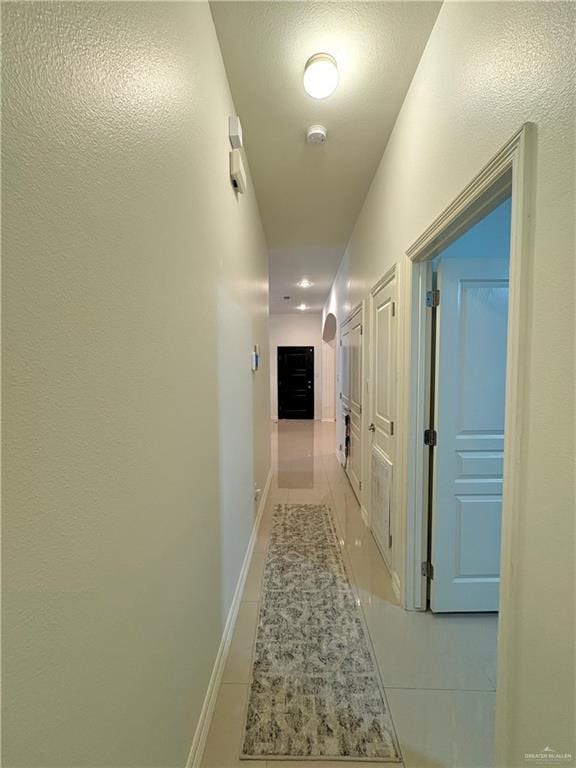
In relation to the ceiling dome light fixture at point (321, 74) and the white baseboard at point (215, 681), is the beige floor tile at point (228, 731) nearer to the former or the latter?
the white baseboard at point (215, 681)

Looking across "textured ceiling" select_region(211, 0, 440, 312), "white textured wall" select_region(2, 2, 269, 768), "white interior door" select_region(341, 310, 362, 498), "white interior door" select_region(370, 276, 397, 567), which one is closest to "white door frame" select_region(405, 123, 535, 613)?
"white interior door" select_region(370, 276, 397, 567)

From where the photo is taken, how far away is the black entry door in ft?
29.0

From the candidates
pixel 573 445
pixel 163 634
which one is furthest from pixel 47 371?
pixel 573 445

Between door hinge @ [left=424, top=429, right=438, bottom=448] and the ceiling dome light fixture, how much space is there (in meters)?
1.86

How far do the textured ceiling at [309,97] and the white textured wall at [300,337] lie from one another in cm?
557

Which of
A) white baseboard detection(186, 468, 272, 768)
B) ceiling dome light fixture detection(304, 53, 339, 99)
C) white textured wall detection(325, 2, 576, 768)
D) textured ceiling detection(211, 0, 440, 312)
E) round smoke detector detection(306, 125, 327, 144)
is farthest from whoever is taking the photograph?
round smoke detector detection(306, 125, 327, 144)

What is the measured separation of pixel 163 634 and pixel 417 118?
8.12ft

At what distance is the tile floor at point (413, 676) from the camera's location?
120 centimetres

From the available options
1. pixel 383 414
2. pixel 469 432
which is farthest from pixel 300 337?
pixel 469 432

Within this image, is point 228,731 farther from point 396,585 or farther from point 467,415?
point 467,415

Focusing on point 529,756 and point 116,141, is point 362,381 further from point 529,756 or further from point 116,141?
point 116,141

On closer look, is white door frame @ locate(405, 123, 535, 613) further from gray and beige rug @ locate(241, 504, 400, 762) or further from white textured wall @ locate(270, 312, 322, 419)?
white textured wall @ locate(270, 312, 322, 419)

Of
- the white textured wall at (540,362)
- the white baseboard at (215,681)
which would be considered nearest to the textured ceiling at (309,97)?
the white textured wall at (540,362)

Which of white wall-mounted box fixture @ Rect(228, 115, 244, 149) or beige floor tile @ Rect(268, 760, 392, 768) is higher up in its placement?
white wall-mounted box fixture @ Rect(228, 115, 244, 149)
